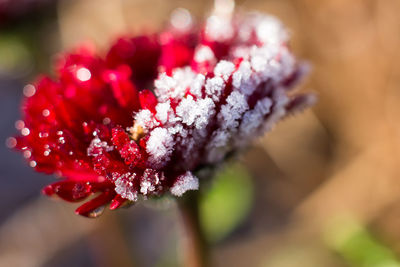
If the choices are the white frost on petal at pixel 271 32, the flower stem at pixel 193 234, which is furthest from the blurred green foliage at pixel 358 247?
the white frost on petal at pixel 271 32

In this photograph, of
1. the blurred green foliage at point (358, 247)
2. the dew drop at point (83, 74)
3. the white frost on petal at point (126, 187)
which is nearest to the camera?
the white frost on petal at point (126, 187)

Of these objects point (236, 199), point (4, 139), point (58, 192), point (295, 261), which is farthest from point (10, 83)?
point (58, 192)

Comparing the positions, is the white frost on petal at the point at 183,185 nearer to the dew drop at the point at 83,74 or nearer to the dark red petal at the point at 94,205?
the dark red petal at the point at 94,205

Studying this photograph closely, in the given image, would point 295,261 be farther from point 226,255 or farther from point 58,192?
point 58,192

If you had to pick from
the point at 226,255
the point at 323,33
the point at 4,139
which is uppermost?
the point at 323,33

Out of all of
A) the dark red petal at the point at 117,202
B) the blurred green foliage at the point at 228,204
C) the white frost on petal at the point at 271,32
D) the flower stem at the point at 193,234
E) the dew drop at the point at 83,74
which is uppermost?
the dew drop at the point at 83,74

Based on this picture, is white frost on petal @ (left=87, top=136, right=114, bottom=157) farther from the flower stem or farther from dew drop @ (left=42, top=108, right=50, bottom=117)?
the flower stem
